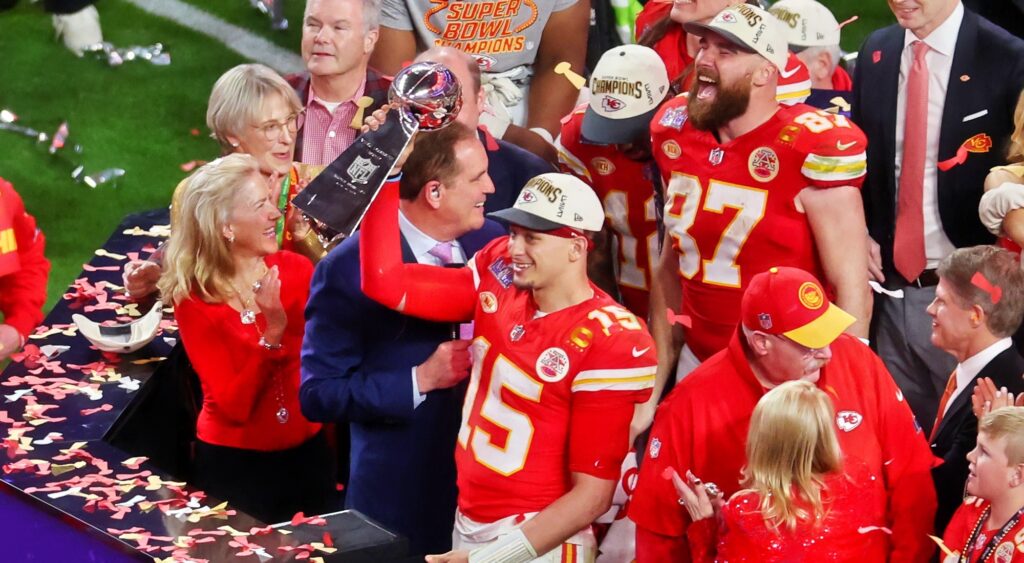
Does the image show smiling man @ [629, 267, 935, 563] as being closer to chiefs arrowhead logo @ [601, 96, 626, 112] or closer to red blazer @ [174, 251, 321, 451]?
chiefs arrowhead logo @ [601, 96, 626, 112]

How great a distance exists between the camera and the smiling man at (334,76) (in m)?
5.79

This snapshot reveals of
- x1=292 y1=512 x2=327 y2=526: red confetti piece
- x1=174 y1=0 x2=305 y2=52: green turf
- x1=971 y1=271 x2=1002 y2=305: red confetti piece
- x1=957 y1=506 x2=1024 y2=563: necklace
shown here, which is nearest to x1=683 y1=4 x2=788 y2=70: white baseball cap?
x1=971 y1=271 x2=1002 y2=305: red confetti piece

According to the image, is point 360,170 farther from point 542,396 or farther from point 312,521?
point 312,521

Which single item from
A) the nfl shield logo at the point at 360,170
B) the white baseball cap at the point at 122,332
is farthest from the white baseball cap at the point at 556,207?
the white baseball cap at the point at 122,332

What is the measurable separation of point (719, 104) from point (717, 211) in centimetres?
30

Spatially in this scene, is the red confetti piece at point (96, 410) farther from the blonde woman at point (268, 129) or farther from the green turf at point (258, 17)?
the green turf at point (258, 17)

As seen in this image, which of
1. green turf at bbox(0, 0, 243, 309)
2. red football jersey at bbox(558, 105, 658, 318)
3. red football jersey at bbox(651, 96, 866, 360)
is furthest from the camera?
green turf at bbox(0, 0, 243, 309)

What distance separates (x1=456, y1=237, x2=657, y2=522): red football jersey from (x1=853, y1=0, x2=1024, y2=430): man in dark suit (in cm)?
132

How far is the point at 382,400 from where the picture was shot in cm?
460

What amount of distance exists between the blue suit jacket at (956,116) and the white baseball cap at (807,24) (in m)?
0.51

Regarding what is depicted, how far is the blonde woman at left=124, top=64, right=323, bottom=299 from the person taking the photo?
17.9 ft

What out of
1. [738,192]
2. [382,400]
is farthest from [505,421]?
[738,192]

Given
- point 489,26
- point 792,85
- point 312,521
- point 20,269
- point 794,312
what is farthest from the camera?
point 489,26

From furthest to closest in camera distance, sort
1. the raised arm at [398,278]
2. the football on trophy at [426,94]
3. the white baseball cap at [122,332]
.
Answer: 1. the white baseball cap at [122,332]
2. the raised arm at [398,278]
3. the football on trophy at [426,94]
